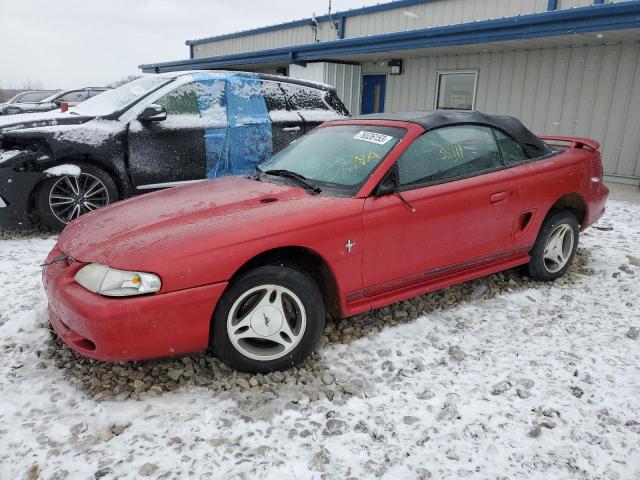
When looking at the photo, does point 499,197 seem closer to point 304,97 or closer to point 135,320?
point 135,320

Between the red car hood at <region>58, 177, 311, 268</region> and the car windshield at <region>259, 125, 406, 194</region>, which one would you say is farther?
the car windshield at <region>259, 125, 406, 194</region>

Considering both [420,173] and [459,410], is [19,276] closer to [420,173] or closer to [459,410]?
[420,173]

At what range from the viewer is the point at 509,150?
371 centimetres

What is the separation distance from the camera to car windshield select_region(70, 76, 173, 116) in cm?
528

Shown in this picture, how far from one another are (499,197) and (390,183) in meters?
0.98

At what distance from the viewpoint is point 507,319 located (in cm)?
341

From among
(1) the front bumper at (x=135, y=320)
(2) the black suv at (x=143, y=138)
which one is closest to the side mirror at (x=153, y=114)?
(2) the black suv at (x=143, y=138)

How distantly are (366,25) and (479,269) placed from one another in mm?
11709

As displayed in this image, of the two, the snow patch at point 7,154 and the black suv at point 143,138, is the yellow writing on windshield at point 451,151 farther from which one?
the snow patch at point 7,154

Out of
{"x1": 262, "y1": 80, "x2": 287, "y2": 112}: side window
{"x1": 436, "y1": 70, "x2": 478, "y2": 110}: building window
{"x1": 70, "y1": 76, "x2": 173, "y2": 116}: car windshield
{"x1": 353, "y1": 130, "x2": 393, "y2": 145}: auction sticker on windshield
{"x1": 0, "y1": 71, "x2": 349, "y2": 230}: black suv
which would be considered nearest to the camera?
{"x1": 353, "y1": 130, "x2": 393, "y2": 145}: auction sticker on windshield

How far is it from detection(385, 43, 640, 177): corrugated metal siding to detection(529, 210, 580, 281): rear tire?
5359mm

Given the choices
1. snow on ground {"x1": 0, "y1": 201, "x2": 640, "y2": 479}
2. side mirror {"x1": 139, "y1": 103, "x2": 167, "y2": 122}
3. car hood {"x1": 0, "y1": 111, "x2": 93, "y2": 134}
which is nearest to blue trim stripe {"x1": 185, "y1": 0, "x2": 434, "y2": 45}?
side mirror {"x1": 139, "y1": 103, "x2": 167, "y2": 122}

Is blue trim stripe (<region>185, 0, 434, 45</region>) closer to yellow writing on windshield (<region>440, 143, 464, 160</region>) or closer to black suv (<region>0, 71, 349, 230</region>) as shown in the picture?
black suv (<region>0, 71, 349, 230</region>)

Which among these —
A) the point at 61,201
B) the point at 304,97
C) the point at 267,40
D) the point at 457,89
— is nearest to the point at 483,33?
the point at 457,89
